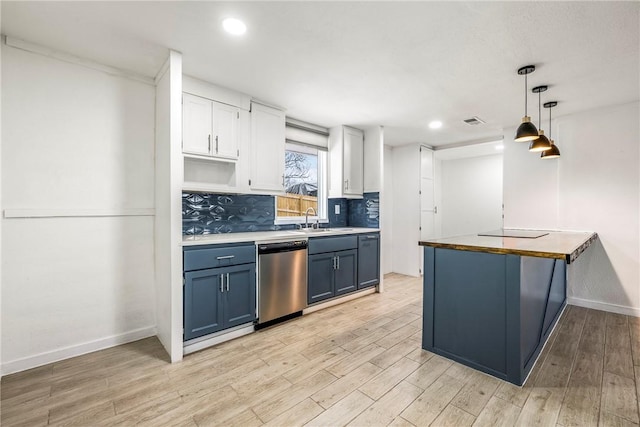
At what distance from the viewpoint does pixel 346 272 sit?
12.3 ft

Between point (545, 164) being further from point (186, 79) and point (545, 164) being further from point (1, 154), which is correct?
point (1, 154)

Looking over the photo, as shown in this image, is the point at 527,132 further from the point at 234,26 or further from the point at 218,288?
the point at 218,288

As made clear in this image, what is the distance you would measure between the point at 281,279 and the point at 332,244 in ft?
2.75

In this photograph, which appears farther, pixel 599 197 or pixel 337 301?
pixel 337 301

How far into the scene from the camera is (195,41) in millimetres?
A: 2131

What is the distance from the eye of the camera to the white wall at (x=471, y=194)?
18.9 ft

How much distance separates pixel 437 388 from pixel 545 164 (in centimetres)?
353

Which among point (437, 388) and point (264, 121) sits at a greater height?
point (264, 121)

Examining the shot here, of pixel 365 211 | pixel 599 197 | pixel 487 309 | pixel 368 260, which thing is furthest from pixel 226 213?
pixel 599 197

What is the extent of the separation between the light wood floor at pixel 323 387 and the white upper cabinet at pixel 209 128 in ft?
5.91

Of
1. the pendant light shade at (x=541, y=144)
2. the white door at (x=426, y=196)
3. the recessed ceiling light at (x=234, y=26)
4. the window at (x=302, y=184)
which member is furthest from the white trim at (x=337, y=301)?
the recessed ceiling light at (x=234, y=26)

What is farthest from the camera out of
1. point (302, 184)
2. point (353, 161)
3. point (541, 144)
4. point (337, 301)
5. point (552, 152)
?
point (353, 161)

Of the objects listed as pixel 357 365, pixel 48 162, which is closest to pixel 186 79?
pixel 48 162

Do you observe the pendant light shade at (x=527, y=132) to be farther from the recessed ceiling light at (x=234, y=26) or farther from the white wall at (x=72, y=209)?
the white wall at (x=72, y=209)
